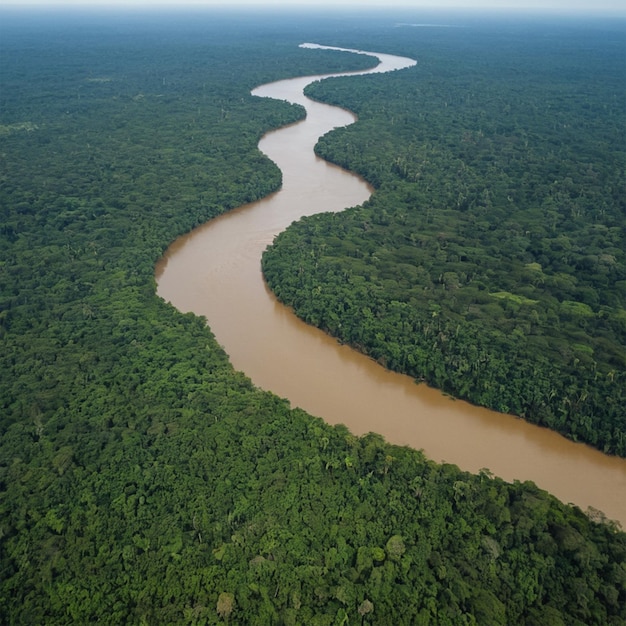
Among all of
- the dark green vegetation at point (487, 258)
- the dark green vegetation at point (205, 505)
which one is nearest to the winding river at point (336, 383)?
the dark green vegetation at point (487, 258)

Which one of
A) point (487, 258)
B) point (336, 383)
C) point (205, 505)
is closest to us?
point (205, 505)

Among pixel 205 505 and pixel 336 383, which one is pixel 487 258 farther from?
pixel 205 505

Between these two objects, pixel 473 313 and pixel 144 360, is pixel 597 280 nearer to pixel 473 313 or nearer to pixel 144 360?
pixel 473 313

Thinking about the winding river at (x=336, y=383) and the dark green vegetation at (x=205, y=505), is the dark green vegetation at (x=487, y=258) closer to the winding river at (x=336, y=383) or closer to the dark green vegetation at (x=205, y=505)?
the winding river at (x=336, y=383)

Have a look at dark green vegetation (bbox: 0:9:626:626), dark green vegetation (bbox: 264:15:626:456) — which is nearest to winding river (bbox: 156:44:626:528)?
dark green vegetation (bbox: 264:15:626:456)

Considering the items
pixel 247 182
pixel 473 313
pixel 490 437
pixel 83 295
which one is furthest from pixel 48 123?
pixel 490 437

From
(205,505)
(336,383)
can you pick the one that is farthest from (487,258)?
(205,505)

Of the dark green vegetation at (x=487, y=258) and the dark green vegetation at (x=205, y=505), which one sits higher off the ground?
the dark green vegetation at (x=205, y=505)
